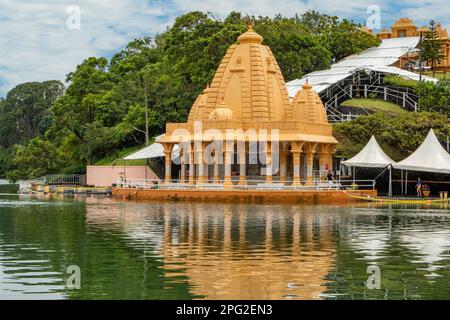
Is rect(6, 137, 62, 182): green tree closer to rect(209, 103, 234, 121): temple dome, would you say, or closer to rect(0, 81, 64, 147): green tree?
rect(209, 103, 234, 121): temple dome

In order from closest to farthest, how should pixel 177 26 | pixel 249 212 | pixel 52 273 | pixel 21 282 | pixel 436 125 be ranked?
pixel 21 282 → pixel 52 273 → pixel 249 212 → pixel 436 125 → pixel 177 26

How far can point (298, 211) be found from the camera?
115 ft

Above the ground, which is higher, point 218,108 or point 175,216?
point 218,108

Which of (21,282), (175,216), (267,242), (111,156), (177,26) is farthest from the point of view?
(177,26)

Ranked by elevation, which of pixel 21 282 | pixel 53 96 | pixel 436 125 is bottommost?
pixel 21 282

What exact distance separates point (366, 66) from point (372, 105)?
8.95m

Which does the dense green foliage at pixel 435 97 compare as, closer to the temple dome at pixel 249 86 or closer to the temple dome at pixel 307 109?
the temple dome at pixel 307 109

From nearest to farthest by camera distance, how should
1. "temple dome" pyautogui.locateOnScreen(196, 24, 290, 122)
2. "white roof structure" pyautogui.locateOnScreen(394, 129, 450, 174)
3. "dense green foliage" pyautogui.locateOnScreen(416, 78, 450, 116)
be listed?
1. "white roof structure" pyautogui.locateOnScreen(394, 129, 450, 174)
2. "temple dome" pyautogui.locateOnScreen(196, 24, 290, 122)
3. "dense green foliage" pyautogui.locateOnScreen(416, 78, 450, 116)

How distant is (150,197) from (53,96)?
73.9 metres

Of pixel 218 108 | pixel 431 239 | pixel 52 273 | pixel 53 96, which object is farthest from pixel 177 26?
pixel 52 273

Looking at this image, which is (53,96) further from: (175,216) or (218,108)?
(175,216)

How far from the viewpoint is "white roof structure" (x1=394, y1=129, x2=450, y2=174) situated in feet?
143

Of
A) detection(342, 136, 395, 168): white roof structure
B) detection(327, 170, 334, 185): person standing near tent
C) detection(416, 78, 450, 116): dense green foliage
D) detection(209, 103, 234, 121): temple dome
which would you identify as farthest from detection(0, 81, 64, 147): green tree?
detection(342, 136, 395, 168): white roof structure

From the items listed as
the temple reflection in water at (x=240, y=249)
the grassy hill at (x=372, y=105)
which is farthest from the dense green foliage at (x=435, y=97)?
the temple reflection in water at (x=240, y=249)
